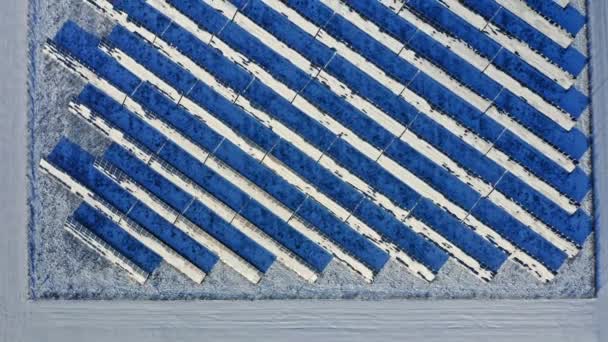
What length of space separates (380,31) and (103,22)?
6163 millimetres

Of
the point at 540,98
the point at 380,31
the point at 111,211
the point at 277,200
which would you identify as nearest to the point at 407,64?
the point at 380,31

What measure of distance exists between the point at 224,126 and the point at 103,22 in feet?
11.8

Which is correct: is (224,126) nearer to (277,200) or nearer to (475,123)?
(277,200)

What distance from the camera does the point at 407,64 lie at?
12.0m

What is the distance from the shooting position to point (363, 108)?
12.0 metres

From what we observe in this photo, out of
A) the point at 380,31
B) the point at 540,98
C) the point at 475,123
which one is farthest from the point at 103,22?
the point at 540,98

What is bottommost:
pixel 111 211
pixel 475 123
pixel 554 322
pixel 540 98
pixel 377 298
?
pixel 111 211

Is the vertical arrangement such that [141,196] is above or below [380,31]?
below

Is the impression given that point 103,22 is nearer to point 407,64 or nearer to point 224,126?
point 224,126

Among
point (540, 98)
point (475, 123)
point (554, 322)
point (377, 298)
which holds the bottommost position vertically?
point (377, 298)

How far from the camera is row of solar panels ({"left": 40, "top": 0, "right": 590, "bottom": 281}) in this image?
12.0 metres

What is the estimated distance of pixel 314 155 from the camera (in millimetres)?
11977

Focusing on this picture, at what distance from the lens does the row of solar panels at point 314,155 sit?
1197 centimetres

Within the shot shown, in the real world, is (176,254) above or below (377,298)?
below
